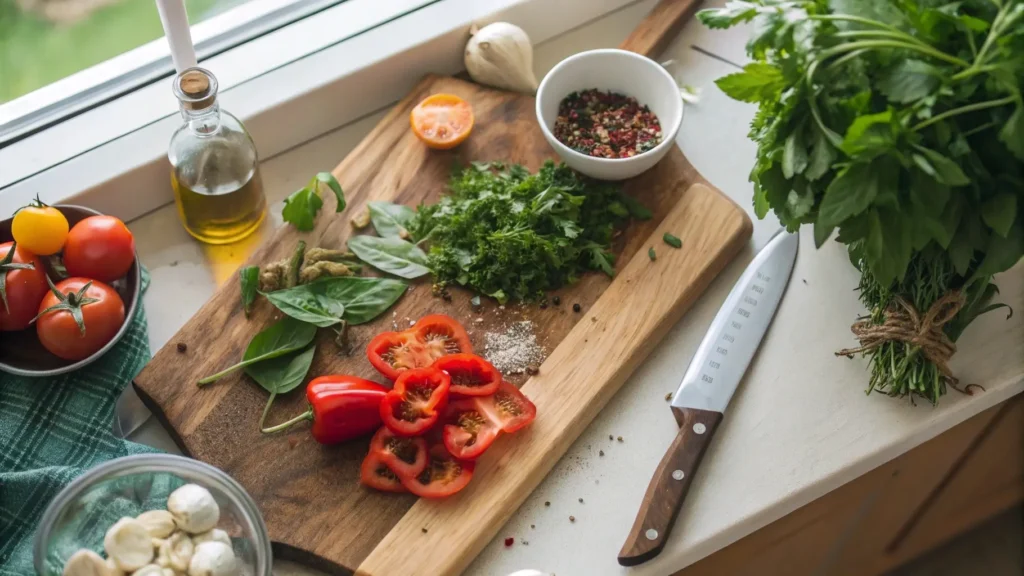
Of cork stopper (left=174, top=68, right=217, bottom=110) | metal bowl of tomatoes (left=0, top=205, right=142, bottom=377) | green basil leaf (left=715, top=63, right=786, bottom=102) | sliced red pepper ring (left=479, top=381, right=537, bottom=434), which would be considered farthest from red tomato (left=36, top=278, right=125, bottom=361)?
green basil leaf (left=715, top=63, right=786, bottom=102)

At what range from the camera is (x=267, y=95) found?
1.41m

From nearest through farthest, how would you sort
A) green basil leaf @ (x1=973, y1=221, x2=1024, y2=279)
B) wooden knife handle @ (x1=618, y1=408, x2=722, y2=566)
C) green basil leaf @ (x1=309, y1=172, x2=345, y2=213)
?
green basil leaf @ (x1=973, y1=221, x2=1024, y2=279), wooden knife handle @ (x1=618, y1=408, x2=722, y2=566), green basil leaf @ (x1=309, y1=172, x2=345, y2=213)

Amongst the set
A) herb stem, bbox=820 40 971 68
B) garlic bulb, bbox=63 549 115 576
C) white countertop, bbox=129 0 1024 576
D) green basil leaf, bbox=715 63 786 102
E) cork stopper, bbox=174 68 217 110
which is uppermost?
herb stem, bbox=820 40 971 68

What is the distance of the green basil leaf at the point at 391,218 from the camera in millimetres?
1330

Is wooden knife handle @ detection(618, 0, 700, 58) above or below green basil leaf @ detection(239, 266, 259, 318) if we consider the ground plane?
above

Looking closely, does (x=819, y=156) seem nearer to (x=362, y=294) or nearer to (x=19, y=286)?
(x=362, y=294)

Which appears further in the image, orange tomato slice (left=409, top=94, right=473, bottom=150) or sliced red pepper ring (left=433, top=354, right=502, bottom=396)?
orange tomato slice (left=409, top=94, right=473, bottom=150)

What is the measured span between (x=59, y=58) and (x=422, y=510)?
0.87 meters

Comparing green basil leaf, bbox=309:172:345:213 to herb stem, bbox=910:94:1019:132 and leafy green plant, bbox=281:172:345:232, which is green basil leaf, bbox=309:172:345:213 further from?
herb stem, bbox=910:94:1019:132

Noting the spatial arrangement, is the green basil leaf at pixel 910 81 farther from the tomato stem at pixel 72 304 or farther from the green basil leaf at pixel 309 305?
the tomato stem at pixel 72 304

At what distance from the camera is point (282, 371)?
121 cm

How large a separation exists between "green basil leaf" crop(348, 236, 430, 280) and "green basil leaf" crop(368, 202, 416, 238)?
2 cm

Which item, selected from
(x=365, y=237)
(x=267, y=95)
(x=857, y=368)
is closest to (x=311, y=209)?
(x=365, y=237)

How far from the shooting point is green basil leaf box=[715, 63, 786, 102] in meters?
0.99
